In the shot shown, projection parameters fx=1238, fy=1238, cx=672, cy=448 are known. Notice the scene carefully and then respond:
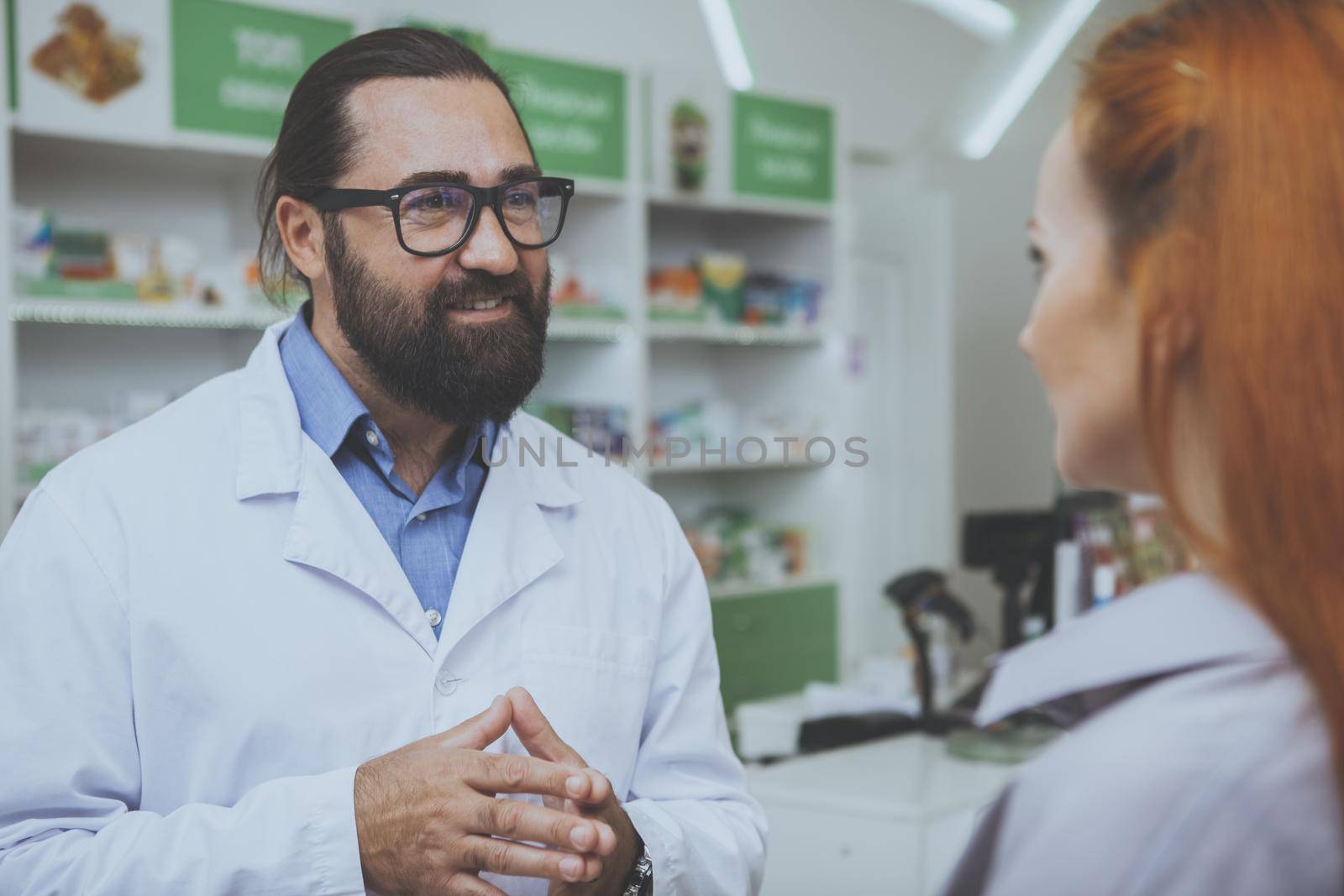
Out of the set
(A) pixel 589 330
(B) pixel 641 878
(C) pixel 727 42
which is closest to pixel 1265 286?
(B) pixel 641 878

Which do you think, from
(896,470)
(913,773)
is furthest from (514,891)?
(896,470)

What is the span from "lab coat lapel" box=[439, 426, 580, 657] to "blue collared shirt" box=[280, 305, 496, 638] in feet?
0.11

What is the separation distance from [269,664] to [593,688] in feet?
1.13

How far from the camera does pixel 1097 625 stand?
2.23 feet

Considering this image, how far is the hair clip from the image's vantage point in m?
0.63

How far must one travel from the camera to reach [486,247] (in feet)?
4.55

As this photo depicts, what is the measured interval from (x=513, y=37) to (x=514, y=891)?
3.60 m

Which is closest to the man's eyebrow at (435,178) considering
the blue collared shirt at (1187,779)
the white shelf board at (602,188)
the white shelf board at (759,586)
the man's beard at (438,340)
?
the man's beard at (438,340)

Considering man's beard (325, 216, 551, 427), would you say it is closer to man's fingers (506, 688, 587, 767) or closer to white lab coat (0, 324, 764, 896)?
white lab coat (0, 324, 764, 896)

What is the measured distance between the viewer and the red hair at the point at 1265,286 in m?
0.58

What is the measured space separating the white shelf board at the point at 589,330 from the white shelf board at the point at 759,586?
0.90 meters

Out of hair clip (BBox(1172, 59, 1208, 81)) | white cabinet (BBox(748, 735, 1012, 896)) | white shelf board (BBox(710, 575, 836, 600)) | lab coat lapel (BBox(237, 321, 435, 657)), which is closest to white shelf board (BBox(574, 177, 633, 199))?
white shelf board (BBox(710, 575, 836, 600))

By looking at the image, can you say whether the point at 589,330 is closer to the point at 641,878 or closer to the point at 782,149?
the point at 782,149

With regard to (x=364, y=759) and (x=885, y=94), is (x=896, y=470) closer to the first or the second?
(x=885, y=94)
